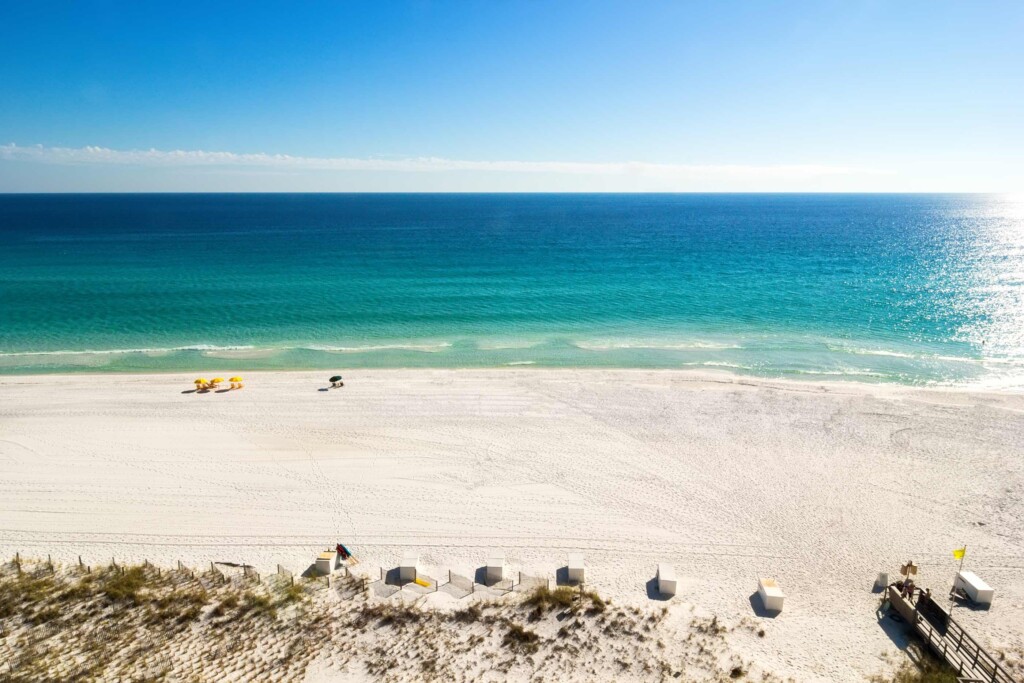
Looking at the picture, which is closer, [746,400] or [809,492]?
[809,492]

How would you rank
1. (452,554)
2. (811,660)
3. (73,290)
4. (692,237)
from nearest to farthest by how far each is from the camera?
(811,660)
(452,554)
(73,290)
(692,237)

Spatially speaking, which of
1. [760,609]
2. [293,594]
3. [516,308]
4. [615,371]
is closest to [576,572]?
[760,609]

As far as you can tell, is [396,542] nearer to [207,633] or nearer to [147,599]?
[207,633]

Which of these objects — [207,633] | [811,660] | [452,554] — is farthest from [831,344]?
[207,633]

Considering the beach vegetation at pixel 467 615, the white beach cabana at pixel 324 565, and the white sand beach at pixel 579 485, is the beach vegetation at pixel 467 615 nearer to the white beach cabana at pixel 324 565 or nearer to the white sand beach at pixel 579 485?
the white sand beach at pixel 579 485

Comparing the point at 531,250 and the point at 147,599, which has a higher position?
the point at 531,250

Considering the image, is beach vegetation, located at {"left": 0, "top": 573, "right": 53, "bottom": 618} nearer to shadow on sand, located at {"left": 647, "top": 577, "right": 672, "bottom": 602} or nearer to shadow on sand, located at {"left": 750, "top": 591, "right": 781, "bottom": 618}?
shadow on sand, located at {"left": 647, "top": 577, "right": 672, "bottom": 602}

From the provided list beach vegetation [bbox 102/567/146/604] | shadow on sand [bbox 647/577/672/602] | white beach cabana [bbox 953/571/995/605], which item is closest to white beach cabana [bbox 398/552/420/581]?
shadow on sand [bbox 647/577/672/602]

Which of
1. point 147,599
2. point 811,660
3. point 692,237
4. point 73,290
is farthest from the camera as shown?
point 692,237
